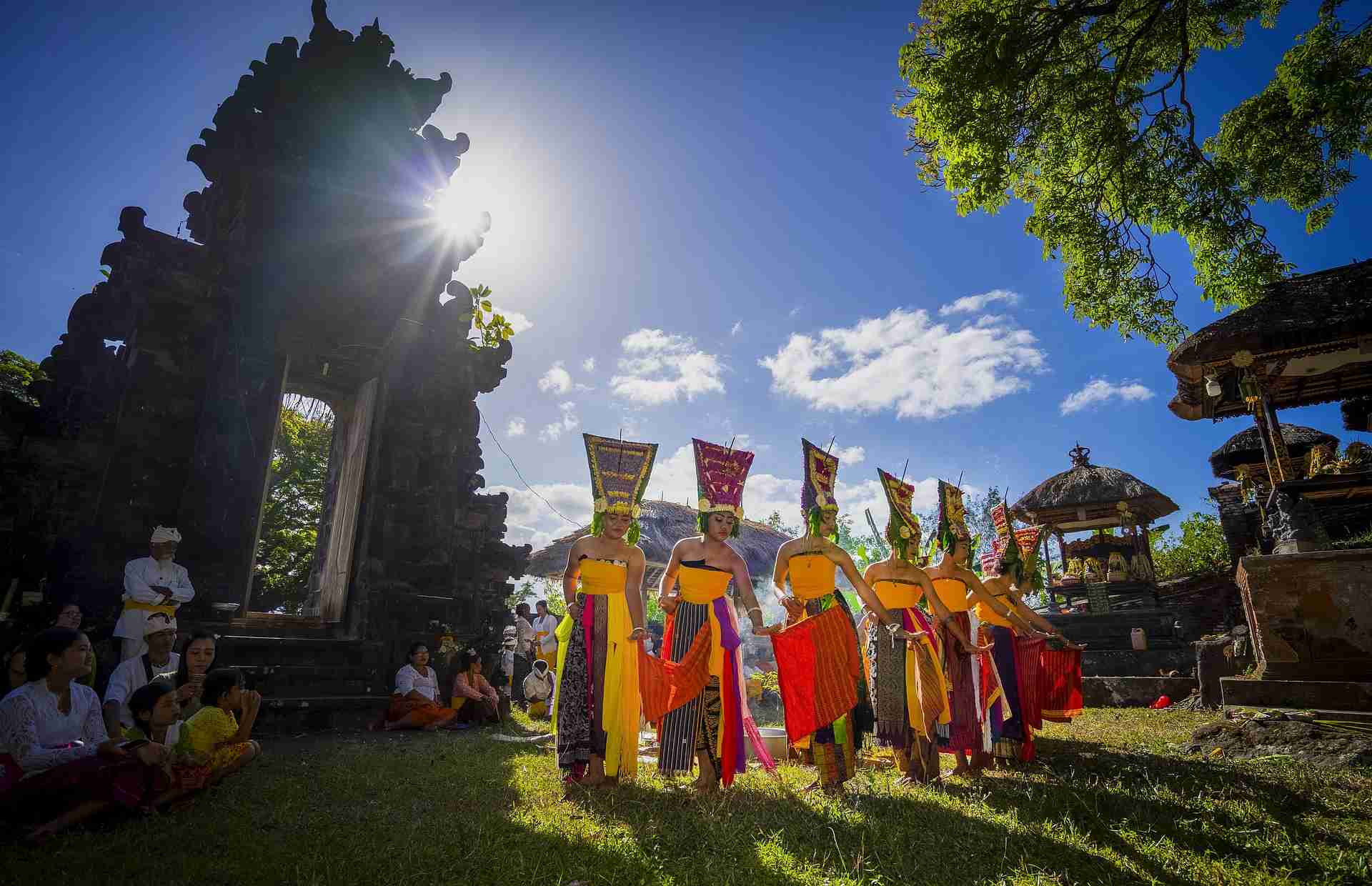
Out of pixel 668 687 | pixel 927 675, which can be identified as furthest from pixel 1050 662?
pixel 668 687

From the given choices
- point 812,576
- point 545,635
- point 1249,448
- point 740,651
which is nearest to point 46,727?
point 740,651

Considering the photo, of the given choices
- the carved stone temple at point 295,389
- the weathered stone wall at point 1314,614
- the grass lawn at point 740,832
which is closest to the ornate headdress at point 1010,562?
the weathered stone wall at point 1314,614

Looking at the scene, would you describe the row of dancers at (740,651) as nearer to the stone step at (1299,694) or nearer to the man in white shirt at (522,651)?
the stone step at (1299,694)

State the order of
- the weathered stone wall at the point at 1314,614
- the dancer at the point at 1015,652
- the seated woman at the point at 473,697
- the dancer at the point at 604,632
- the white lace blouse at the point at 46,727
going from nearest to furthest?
the white lace blouse at the point at 46,727, the dancer at the point at 604,632, the dancer at the point at 1015,652, the weathered stone wall at the point at 1314,614, the seated woman at the point at 473,697

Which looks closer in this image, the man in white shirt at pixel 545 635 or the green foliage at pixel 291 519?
the man in white shirt at pixel 545 635

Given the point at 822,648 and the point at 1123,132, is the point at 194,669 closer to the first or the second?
the point at 822,648

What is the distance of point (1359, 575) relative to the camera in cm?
682

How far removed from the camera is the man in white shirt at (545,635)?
39.0ft

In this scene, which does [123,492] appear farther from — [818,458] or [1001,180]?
[1001,180]

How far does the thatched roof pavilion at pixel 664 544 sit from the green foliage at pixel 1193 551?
12.8 metres

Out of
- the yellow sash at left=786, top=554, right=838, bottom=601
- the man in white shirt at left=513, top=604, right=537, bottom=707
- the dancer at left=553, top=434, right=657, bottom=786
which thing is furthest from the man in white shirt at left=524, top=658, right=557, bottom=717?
the yellow sash at left=786, top=554, right=838, bottom=601

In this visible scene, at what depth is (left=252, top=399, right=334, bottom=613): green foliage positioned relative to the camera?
18156 mm

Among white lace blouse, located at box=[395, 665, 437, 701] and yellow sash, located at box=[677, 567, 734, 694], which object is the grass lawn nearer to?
yellow sash, located at box=[677, 567, 734, 694]

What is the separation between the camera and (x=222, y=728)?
470cm
